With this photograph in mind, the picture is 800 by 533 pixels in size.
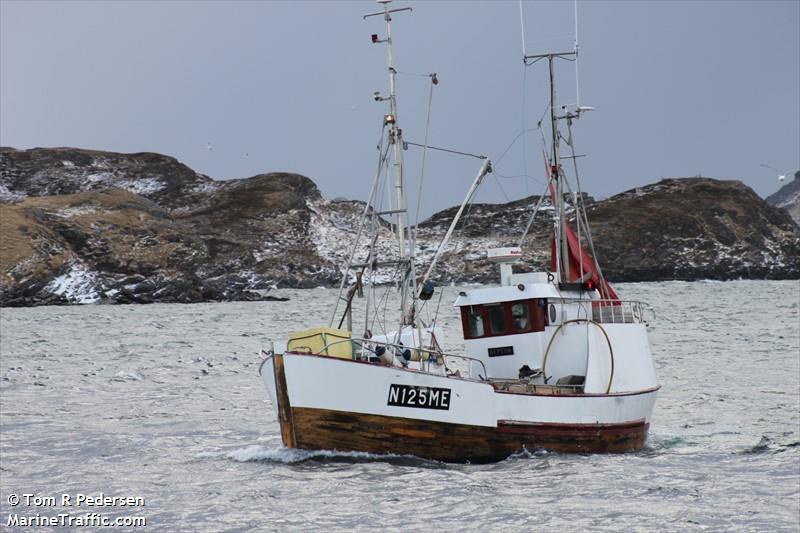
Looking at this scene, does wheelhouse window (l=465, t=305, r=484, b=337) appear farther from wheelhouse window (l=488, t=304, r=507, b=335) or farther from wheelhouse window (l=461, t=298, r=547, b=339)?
wheelhouse window (l=488, t=304, r=507, b=335)

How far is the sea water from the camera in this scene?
18125 millimetres

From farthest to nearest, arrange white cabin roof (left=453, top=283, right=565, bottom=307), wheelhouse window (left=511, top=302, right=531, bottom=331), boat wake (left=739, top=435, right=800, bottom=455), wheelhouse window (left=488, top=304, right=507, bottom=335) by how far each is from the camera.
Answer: wheelhouse window (left=488, top=304, right=507, bottom=335), wheelhouse window (left=511, top=302, right=531, bottom=331), white cabin roof (left=453, top=283, right=565, bottom=307), boat wake (left=739, top=435, right=800, bottom=455)

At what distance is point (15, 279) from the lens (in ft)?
334

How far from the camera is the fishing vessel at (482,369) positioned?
71.5 feet

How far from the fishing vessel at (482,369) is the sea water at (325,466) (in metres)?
0.56

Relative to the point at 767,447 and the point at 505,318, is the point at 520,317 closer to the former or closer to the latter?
the point at 505,318

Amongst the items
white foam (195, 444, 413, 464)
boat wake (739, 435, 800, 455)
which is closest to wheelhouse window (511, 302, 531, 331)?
white foam (195, 444, 413, 464)

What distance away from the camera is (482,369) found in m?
26.7

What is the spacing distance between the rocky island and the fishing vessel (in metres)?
81.9

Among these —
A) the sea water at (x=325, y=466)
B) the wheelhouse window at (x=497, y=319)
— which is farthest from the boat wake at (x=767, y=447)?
the wheelhouse window at (x=497, y=319)

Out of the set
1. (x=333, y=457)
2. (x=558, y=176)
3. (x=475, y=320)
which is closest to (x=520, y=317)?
(x=475, y=320)

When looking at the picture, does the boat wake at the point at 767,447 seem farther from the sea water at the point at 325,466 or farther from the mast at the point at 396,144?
the mast at the point at 396,144

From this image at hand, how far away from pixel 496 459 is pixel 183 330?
44725mm

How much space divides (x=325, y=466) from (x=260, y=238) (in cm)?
14478
